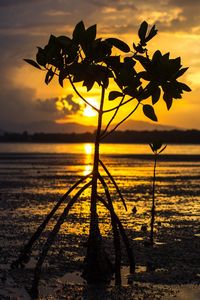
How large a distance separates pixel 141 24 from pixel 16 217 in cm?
974

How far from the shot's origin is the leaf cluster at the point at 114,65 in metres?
10.3

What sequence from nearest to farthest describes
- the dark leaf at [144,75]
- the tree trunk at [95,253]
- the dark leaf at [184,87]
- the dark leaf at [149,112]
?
the dark leaf at [149,112] < the dark leaf at [184,87] < the dark leaf at [144,75] < the tree trunk at [95,253]

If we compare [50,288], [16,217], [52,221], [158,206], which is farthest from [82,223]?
[50,288]

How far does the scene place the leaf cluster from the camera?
33.9 ft

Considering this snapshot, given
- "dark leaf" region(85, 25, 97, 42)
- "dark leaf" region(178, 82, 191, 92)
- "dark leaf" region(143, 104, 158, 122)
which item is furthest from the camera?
"dark leaf" region(178, 82, 191, 92)

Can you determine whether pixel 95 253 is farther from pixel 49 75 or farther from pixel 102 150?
pixel 102 150

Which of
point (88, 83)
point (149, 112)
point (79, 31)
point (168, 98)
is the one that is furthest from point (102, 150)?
point (79, 31)

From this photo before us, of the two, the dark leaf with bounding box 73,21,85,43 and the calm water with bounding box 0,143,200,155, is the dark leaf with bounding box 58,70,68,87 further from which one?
the calm water with bounding box 0,143,200,155

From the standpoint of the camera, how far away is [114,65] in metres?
10.8

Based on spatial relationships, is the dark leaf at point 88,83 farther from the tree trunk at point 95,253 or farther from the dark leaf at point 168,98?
the dark leaf at point 168,98

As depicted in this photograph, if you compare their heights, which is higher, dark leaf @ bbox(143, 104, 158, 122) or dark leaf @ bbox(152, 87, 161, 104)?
dark leaf @ bbox(152, 87, 161, 104)

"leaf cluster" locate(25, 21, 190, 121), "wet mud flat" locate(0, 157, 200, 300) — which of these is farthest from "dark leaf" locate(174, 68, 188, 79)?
"wet mud flat" locate(0, 157, 200, 300)

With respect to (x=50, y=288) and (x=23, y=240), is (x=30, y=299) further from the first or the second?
(x=23, y=240)

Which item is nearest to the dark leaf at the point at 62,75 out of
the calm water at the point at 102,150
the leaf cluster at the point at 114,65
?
the leaf cluster at the point at 114,65
